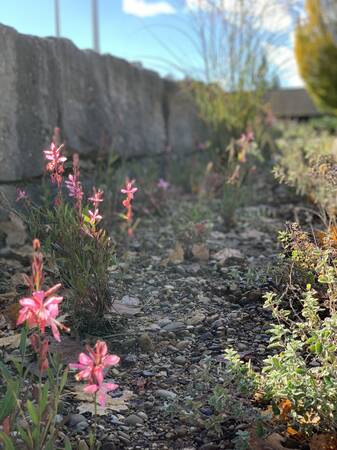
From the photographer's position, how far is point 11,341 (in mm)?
1915

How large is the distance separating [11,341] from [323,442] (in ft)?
3.27

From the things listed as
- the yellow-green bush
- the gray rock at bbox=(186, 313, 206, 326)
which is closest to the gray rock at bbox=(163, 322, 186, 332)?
the gray rock at bbox=(186, 313, 206, 326)

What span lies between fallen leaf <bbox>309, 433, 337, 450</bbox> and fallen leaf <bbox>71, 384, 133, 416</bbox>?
500 millimetres

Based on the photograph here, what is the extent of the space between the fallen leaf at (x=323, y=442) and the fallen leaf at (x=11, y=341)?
3.10 ft

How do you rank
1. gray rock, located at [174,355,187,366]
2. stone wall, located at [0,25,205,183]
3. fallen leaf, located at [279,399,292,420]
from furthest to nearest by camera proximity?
stone wall, located at [0,25,205,183] < gray rock, located at [174,355,187,366] < fallen leaf, located at [279,399,292,420]

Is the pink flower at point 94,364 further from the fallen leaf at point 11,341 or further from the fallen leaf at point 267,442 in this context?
the fallen leaf at point 11,341

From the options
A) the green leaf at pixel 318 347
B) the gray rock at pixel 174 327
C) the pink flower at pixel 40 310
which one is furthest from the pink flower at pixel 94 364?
the gray rock at pixel 174 327

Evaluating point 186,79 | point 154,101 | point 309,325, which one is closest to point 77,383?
point 309,325

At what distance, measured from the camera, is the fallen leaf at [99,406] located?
5.30ft

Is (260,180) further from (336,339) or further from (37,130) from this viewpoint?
(336,339)

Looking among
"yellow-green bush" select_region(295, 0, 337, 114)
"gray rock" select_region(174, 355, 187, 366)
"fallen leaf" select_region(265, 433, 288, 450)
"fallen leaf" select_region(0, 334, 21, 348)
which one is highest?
"yellow-green bush" select_region(295, 0, 337, 114)

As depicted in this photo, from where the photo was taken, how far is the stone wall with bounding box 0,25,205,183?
10.0 ft

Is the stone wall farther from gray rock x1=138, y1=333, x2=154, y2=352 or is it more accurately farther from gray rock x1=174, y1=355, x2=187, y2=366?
gray rock x1=174, y1=355, x2=187, y2=366

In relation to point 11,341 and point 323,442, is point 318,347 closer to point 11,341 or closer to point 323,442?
point 323,442
